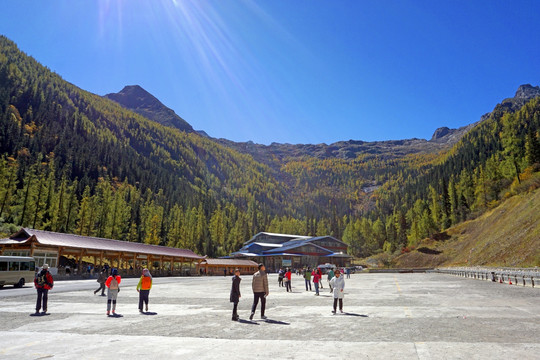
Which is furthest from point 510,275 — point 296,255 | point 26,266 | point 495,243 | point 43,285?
point 296,255

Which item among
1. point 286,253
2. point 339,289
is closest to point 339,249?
point 286,253

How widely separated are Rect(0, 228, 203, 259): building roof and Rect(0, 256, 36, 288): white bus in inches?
313

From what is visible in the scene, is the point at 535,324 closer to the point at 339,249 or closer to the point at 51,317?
the point at 51,317

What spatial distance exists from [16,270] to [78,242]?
53.4ft

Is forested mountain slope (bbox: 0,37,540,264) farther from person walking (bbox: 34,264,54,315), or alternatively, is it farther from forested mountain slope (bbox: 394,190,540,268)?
person walking (bbox: 34,264,54,315)

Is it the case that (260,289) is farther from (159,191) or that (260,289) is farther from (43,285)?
(159,191)

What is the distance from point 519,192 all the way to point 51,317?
84087mm

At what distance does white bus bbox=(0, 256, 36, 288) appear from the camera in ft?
95.5

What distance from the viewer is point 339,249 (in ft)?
371

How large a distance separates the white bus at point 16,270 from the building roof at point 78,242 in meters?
7.96

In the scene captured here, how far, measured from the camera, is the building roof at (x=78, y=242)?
39875 mm

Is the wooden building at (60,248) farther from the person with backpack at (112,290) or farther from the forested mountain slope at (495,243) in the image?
the forested mountain slope at (495,243)

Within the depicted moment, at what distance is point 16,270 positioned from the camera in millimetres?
30438

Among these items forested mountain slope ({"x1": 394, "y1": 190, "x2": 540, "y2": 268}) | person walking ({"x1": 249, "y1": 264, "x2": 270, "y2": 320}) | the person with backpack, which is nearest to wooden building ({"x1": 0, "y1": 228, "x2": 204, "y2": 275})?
the person with backpack
